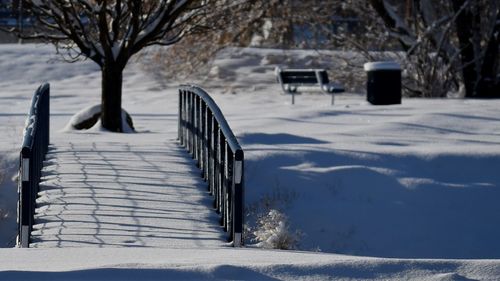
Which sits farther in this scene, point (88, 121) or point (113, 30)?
point (88, 121)

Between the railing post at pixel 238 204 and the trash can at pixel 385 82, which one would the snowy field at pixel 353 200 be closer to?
the trash can at pixel 385 82

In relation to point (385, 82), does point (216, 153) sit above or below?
above

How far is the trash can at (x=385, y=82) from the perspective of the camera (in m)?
22.1

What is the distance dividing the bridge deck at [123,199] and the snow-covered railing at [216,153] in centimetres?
16

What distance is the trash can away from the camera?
2206cm

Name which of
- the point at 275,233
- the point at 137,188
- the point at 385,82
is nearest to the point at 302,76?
the point at 385,82

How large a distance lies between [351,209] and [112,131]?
702 cm

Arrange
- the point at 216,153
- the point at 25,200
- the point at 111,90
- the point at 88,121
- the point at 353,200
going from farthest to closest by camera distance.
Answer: the point at 88,121, the point at 111,90, the point at 353,200, the point at 216,153, the point at 25,200

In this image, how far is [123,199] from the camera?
41.0ft

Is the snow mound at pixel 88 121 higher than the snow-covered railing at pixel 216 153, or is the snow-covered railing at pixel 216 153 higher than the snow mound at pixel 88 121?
the snow-covered railing at pixel 216 153

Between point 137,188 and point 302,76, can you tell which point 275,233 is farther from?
point 302,76

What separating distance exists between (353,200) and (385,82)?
28.1 feet

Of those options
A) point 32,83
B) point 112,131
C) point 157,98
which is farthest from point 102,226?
point 32,83

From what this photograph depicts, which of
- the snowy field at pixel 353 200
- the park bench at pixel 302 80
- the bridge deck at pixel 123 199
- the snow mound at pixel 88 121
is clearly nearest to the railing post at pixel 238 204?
the bridge deck at pixel 123 199
